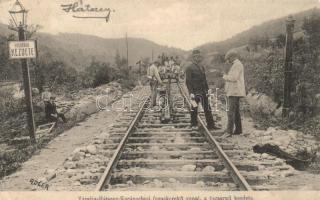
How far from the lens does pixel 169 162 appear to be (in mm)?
5027

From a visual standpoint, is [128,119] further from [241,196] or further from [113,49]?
[113,49]

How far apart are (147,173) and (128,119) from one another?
385cm

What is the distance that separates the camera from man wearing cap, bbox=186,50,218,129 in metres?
7.09

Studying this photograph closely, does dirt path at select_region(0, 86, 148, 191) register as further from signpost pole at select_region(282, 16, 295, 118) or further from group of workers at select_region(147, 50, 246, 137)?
signpost pole at select_region(282, 16, 295, 118)

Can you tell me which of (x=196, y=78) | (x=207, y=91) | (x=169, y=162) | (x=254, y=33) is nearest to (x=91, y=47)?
(x=254, y=33)

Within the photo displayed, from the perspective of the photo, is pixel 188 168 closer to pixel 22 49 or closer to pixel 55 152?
pixel 55 152

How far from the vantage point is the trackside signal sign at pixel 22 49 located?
20.0 feet

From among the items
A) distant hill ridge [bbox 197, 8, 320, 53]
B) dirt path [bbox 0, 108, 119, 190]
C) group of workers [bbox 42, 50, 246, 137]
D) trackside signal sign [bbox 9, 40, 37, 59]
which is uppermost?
distant hill ridge [bbox 197, 8, 320, 53]

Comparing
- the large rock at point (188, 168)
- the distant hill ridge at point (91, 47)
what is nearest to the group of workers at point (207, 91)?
the large rock at point (188, 168)

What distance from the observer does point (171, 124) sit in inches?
296

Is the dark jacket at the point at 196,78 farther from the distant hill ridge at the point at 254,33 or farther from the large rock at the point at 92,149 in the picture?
the distant hill ridge at the point at 254,33

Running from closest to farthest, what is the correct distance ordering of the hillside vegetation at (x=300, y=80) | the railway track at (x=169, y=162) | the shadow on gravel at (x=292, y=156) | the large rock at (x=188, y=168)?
the railway track at (x=169, y=162) < the large rock at (x=188, y=168) < the shadow on gravel at (x=292, y=156) < the hillside vegetation at (x=300, y=80)

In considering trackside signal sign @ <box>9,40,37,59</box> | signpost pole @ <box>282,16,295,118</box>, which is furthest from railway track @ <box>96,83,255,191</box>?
trackside signal sign @ <box>9,40,37,59</box>

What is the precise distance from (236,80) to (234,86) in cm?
13
